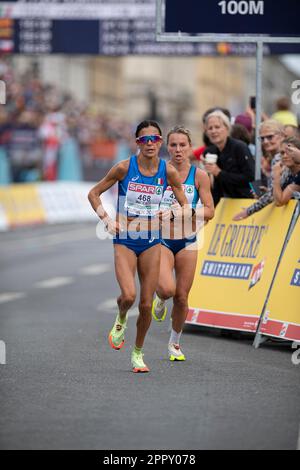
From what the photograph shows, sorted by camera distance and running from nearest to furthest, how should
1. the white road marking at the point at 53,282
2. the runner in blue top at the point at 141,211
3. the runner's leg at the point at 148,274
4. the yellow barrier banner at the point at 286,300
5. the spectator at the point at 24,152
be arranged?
the runner in blue top at the point at 141,211 → the runner's leg at the point at 148,274 → the yellow barrier banner at the point at 286,300 → the white road marking at the point at 53,282 → the spectator at the point at 24,152

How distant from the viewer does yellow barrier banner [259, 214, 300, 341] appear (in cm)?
1113

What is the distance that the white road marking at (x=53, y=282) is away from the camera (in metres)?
→ 18.1

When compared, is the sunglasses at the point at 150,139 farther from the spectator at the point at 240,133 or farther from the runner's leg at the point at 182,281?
the spectator at the point at 240,133

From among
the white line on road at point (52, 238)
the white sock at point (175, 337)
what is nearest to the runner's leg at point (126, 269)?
the white sock at point (175, 337)

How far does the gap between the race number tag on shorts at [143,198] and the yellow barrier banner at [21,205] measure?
67.3ft

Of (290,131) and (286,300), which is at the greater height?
(290,131)

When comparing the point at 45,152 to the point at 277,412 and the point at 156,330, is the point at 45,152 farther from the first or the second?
the point at 277,412

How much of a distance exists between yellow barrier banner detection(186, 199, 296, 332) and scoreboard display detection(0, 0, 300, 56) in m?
10.1

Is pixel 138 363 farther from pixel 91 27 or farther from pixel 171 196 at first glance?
pixel 91 27

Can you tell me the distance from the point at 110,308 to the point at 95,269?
5835 millimetres

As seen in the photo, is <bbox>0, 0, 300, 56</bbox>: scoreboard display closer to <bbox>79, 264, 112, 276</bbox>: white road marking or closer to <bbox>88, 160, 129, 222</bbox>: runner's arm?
<bbox>79, 264, 112, 276</bbox>: white road marking

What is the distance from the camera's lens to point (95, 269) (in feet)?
68.7

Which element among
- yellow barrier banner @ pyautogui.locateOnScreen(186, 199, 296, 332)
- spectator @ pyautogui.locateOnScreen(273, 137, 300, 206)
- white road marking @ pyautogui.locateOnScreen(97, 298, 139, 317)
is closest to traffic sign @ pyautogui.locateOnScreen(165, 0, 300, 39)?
yellow barrier banner @ pyautogui.locateOnScreen(186, 199, 296, 332)

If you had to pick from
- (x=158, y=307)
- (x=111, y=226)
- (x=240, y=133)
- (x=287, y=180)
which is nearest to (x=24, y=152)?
(x=240, y=133)
